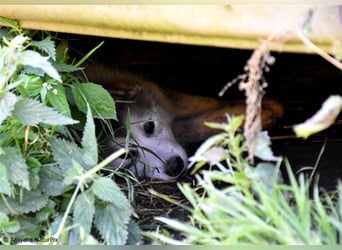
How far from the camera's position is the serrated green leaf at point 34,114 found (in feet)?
5.63

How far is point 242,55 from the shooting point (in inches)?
120

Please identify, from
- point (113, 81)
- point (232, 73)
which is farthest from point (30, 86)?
point (232, 73)

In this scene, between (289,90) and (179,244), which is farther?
(289,90)

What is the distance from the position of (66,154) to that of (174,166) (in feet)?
2.83

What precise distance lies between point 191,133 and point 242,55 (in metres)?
0.44

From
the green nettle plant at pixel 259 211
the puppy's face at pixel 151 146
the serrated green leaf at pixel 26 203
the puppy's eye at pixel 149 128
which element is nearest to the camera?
the green nettle plant at pixel 259 211

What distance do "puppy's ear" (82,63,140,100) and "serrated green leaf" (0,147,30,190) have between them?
1113 millimetres

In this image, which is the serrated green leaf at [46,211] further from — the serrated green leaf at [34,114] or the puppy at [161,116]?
the puppy at [161,116]

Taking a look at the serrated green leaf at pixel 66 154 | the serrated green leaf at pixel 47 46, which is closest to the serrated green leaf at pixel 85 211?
the serrated green leaf at pixel 66 154

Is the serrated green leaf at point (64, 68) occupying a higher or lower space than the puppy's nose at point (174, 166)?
higher

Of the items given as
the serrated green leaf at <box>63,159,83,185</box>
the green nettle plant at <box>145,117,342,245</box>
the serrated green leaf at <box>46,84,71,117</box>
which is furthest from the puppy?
the green nettle plant at <box>145,117,342,245</box>

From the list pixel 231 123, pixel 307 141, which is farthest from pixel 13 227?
pixel 307 141

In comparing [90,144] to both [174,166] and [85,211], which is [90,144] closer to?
[85,211]

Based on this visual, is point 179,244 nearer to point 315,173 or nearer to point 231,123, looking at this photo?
point 231,123
